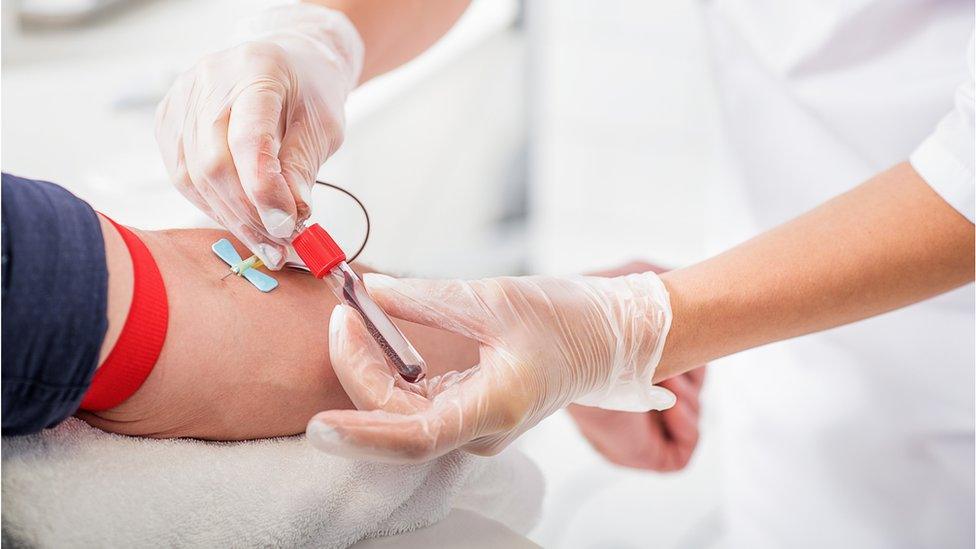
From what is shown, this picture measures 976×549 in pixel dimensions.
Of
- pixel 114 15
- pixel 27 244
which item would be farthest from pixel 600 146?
pixel 27 244

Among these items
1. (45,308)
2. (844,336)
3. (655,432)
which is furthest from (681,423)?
(45,308)

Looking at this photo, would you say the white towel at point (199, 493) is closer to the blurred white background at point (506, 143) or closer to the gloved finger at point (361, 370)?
the gloved finger at point (361, 370)

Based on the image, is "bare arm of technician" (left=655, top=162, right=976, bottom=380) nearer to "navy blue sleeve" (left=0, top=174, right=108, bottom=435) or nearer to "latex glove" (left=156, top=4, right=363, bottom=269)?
"latex glove" (left=156, top=4, right=363, bottom=269)

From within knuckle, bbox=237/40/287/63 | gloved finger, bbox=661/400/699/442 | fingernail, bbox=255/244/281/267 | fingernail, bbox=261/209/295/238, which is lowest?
gloved finger, bbox=661/400/699/442

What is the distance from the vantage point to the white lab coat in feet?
3.78

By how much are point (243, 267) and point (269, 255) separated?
3 centimetres

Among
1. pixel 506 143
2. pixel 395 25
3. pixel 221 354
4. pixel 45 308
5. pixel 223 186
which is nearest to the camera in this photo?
pixel 45 308

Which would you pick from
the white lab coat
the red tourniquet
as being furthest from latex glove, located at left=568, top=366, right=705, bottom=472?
the red tourniquet

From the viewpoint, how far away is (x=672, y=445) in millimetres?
1277

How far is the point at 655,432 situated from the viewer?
4.11 feet

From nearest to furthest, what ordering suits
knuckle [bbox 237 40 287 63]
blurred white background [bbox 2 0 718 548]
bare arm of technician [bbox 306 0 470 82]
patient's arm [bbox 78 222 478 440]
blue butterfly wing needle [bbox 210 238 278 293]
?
patient's arm [bbox 78 222 478 440]
blue butterfly wing needle [bbox 210 238 278 293]
knuckle [bbox 237 40 287 63]
bare arm of technician [bbox 306 0 470 82]
blurred white background [bbox 2 0 718 548]

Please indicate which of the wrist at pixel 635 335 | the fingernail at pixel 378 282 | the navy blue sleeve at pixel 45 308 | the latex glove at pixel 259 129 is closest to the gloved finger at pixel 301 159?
the latex glove at pixel 259 129

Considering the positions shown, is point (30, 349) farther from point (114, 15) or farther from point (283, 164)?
point (114, 15)

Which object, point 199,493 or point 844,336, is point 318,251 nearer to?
point 199,493
